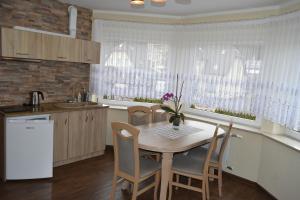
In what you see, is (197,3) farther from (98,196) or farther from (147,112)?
(98,196)

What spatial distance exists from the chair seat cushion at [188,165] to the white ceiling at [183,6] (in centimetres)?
194

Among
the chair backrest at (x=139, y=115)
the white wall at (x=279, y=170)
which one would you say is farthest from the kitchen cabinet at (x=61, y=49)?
the white wall at (x=279, y=170)

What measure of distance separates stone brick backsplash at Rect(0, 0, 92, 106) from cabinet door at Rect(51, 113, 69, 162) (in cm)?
65

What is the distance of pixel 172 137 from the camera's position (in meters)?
2.84

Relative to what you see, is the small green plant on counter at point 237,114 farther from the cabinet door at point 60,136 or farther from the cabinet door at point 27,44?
the cabinet door at point 27,44

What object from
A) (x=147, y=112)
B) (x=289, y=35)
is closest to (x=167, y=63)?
(x=147, y=112)

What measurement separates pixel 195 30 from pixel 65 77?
237 centimetres

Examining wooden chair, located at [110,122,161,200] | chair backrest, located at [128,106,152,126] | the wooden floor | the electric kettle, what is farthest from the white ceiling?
the wooden floor

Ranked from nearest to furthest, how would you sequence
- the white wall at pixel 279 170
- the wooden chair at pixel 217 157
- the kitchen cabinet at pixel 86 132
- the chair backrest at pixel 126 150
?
the chair backrest at pixel 126 150
the white wall at pixel 279 170
the wooden chair at pixel 217 157
the kitchen cabinet at pixel 86 132

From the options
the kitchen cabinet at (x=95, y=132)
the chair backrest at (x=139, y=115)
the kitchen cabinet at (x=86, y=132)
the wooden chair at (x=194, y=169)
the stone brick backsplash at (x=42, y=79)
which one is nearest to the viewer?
the wooden chair at (x=194, y=169)

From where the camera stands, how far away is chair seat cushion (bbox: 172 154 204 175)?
2.77 metres

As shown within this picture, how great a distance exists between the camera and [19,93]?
365 cm

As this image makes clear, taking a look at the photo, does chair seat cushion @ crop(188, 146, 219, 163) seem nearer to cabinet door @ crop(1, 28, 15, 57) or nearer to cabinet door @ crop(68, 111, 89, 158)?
cabinet door @ crop(68, 111, 89, 158)

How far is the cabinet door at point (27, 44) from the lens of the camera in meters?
3.23
